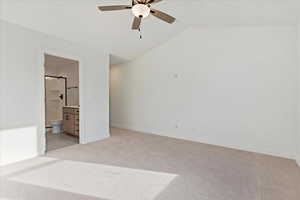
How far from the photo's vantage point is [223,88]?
3953mm

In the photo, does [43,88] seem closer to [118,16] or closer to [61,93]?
[118,16]

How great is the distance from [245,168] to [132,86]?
4.12 metres

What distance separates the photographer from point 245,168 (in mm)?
2689

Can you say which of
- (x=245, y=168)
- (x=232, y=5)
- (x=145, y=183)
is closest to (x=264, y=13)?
(x=232, y=5)

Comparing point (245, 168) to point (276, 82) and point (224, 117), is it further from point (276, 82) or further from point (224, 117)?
point (276, 82)

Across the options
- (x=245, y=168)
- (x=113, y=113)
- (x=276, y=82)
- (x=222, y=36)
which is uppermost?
(x=222, y=36)

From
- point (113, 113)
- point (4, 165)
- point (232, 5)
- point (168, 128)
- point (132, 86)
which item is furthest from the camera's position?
point (113, 113)

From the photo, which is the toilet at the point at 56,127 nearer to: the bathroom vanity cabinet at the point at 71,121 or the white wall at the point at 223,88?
the bathroom vanity cabinet at the point at 71,121

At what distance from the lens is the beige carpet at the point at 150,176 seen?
1900 mm

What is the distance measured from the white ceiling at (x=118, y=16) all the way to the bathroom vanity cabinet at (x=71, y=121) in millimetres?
1901

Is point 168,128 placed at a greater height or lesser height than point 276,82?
lesser

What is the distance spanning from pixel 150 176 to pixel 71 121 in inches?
125

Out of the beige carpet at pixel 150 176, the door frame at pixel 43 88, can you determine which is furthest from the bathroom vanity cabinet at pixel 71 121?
the beige carpet at pixel 150 176

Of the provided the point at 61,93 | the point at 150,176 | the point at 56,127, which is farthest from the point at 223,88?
the point at 61,93
